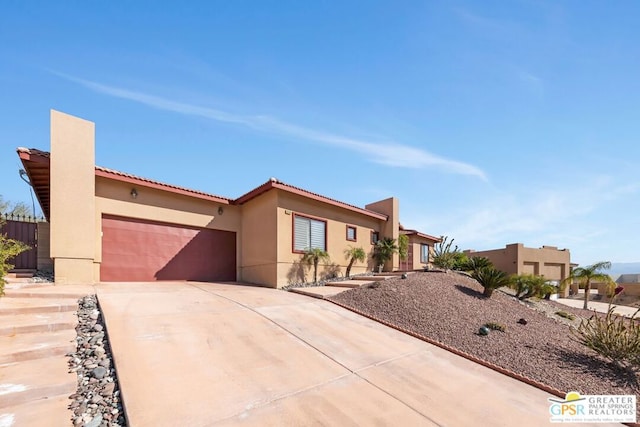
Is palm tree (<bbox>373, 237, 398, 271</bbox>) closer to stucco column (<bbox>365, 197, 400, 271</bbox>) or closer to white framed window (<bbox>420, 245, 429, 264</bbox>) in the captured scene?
stucco column (<bbox>365, 197, 400, 271</bbox>)

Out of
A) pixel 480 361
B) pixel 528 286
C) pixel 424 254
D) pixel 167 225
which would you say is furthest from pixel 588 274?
pixel 167 225

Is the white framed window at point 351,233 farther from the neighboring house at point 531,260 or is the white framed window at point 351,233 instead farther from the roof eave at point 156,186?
the neighboring house at point 531,260

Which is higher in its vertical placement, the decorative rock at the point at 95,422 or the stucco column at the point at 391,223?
the stucco column at the point at 391,223

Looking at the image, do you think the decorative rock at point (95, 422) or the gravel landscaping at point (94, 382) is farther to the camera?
the gravel landscaping at point (94, 382)

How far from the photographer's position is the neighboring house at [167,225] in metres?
9.70

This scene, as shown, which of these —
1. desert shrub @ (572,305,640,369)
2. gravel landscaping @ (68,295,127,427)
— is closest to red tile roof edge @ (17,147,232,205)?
gravel landscaping @ (68,295,127,427)

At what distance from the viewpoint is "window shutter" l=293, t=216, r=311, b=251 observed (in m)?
13.1

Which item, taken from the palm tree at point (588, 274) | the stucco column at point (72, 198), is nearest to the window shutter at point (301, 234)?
the stucco column at point (72, 198)

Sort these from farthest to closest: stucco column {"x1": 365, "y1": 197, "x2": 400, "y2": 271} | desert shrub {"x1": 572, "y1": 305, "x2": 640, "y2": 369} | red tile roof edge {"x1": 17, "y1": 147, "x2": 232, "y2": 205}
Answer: stucco column {"x1": 365, "y1": 197, "x2": 400, "y2": 271}, red tile roof edge {"x1": 17, "y1": 147, "x2": 232, "y2": 205}, desert shrub {"x1": 572, "y1": 305, "x2": 640, "y2": 369}

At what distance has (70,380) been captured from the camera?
4.07 metres

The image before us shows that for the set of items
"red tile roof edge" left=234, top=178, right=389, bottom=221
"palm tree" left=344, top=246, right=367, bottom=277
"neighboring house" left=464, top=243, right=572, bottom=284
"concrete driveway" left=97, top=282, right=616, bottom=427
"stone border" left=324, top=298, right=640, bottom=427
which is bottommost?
"neighboring house" left=464, top=243, right=572, bottom=284

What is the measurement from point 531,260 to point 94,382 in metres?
33.9

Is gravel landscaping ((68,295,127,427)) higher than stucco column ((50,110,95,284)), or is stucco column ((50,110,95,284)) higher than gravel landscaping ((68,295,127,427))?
stucco column ((50,110,95,284))

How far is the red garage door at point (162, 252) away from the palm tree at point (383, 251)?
7.86 m
